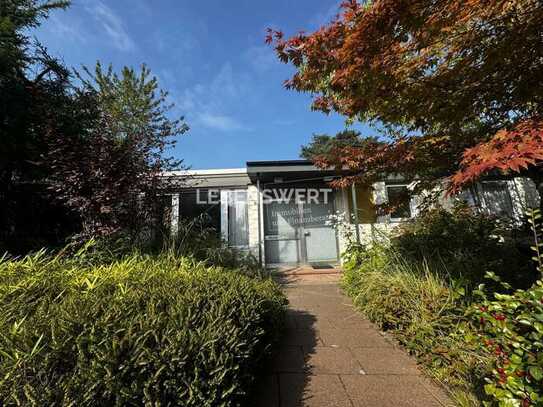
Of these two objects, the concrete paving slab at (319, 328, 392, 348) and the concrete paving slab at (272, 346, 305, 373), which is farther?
the concrete paving slab at (319, 328, 392, 348)

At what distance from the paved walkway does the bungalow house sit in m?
4.33

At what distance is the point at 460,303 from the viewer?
9.84 ft

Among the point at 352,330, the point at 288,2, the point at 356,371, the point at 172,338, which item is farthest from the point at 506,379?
the point at 288,2

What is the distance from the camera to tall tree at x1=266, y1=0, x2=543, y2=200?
211 cm

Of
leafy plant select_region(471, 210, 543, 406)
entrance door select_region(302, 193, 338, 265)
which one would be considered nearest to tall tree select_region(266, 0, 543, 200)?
leafy plant select_region(471, 210, 543, 406)

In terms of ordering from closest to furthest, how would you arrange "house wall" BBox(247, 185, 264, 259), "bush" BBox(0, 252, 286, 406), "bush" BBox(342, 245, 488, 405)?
1. "bush" BBox(0, 252, 286, 406)
2. "bush" BBox(342, 245, 488, 405)
3. "house wall" BBox(247, 185, 264, 259)

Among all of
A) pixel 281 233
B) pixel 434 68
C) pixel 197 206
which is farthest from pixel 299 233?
pixel 434 68

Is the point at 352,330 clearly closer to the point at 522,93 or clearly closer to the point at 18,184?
the point at 522,93

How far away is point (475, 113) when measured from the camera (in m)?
2.64

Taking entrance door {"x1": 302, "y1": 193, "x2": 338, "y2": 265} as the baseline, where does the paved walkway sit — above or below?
below

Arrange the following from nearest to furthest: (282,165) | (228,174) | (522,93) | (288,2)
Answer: (522,93) < (288,2) < (282,165) < (228,174)

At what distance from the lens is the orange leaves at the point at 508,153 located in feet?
5.12

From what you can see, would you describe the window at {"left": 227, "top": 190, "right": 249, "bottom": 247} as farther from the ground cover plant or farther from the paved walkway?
the paved walkway

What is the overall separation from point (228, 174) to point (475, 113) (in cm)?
686
